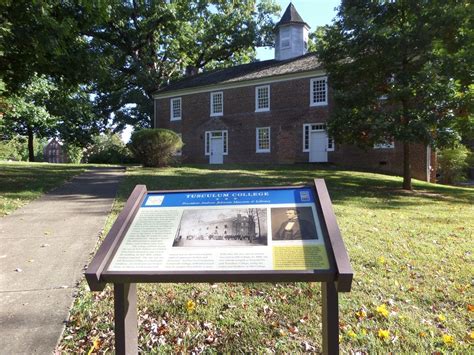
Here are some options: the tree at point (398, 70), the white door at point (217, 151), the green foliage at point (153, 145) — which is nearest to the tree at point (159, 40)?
the white door at point (217, 151)

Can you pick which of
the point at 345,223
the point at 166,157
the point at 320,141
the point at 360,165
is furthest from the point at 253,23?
the point at 345,223

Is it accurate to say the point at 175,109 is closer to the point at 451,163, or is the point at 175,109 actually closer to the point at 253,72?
the point at 253,72

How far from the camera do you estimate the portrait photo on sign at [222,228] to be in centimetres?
286

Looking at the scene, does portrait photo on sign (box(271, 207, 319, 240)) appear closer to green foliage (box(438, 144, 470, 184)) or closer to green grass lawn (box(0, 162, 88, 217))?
green grass lawn (box(0, 162, 88, 217))

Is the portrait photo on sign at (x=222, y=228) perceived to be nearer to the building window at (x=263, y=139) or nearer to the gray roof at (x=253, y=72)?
the gray roof at (x=253, y=72)

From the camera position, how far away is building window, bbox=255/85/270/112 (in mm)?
29212

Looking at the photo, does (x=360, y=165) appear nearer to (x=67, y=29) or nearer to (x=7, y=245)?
(x=67, y=29)

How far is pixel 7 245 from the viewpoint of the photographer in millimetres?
6301

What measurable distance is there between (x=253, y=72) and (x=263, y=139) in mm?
5134

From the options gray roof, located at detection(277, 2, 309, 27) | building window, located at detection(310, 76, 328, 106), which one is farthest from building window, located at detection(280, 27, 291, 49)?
building window, located at detection(310, 76, 328, 106)

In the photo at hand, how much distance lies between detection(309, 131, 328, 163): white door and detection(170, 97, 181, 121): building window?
484 inches

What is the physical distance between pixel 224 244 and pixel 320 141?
24804 mm

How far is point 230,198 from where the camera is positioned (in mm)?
3266

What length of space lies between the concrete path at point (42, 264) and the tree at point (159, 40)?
92.9 feet
